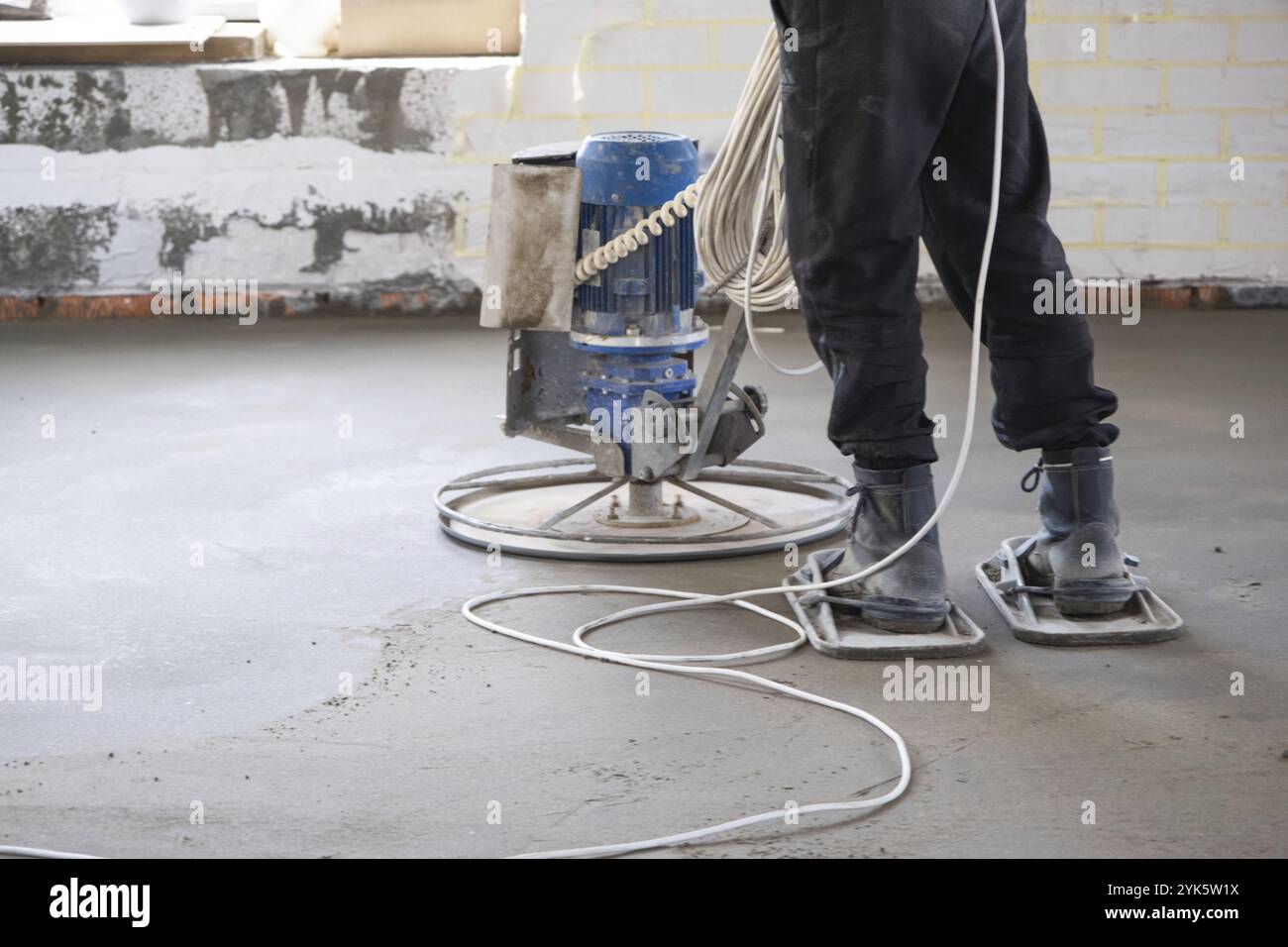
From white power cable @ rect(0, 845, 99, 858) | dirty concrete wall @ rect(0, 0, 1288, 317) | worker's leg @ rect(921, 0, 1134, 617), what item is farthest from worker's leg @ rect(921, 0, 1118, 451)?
dirty concrete wall @ rect(0, 0, 1288, 317)

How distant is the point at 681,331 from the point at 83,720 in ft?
3.90

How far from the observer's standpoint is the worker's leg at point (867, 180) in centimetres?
199

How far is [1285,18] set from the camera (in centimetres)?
484

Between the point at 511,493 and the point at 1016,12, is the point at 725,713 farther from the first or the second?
the point at 511,493

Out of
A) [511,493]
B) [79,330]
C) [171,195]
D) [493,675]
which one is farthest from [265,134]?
[493,675]

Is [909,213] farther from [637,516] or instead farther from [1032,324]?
[637,516]

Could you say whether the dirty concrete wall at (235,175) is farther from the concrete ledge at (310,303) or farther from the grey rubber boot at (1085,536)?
the grey rubber boot at (1085,536)

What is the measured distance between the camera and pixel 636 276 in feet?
8.69

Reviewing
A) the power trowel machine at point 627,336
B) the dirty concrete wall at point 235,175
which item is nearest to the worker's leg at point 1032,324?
the power trowel machine at point 627,336

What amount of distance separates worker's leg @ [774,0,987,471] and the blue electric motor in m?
0.54

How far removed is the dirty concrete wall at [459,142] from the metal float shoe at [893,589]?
9.90ft
